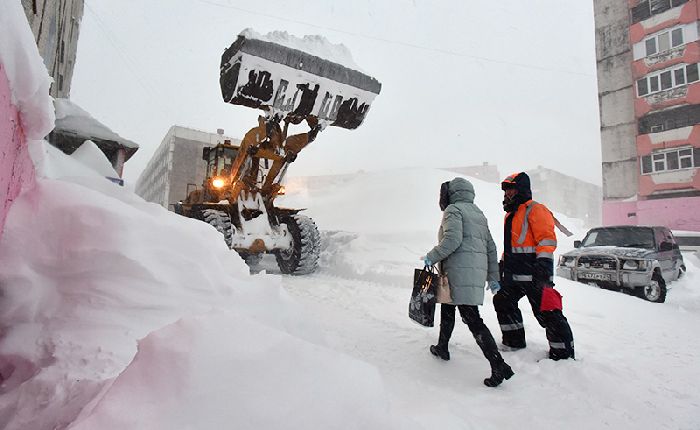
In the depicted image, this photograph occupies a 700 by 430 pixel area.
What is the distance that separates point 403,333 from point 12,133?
11.0 ft

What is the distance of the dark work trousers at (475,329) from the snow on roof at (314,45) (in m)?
4.29

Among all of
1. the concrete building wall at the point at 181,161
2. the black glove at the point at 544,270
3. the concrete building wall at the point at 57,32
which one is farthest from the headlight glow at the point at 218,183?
the concrete building wall at the point at 181,161

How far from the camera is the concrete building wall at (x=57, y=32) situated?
330 cm

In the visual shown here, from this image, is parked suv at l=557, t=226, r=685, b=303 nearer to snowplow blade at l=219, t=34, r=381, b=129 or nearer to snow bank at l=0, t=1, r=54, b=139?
snowplow blade at l=219, t=34, r=381, b=129

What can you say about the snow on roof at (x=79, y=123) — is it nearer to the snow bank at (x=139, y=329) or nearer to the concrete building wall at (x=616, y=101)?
the snow bank at (x=139, y=329)

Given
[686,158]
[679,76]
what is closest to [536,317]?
[686,158]

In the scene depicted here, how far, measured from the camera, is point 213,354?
1011 millimetres

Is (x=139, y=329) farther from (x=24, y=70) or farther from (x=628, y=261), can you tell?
(x=628, y=261)

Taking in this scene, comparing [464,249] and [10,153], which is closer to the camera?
[10,153]

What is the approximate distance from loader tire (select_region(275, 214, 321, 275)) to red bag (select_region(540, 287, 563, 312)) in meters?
4.62

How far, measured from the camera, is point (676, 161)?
57.3ft

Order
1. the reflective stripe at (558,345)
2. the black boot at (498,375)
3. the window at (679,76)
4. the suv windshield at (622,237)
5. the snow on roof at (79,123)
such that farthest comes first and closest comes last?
1. the window at (679,76)
2. the suv windshield at (622,237)
3. the snow on roof at (79,123)
4. the reflective stripe at (558,345)
5. the black boot at (498,375)

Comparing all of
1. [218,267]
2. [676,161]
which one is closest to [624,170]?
[676,161]

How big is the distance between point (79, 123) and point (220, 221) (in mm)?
2390
